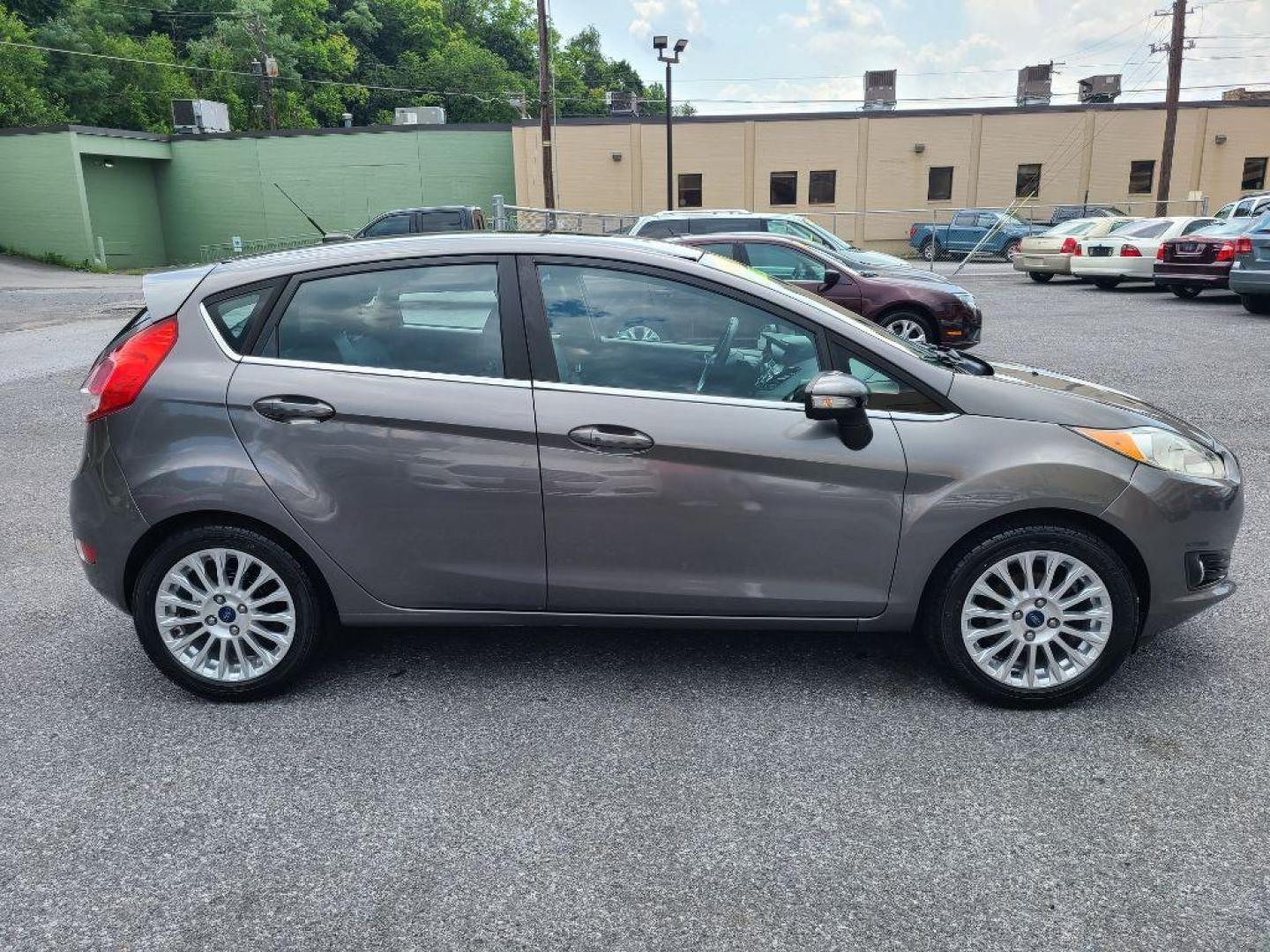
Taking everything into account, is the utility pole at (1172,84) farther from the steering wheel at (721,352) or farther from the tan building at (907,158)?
the steering wheel at (721,352)

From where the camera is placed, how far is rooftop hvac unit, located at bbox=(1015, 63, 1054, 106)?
45.8 meters

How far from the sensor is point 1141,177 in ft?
136

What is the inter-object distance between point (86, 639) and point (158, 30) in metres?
82.5

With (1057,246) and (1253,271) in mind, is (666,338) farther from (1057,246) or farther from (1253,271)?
(1057,246)

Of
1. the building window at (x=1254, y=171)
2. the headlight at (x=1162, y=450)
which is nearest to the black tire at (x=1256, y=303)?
the headlight at (x=1162, y=450)

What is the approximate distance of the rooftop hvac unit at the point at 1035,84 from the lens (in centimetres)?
4575

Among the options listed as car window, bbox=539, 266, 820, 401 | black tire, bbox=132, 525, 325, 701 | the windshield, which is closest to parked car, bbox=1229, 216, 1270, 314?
the windshield

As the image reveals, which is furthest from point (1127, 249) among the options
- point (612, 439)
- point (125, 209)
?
point (125, 209)

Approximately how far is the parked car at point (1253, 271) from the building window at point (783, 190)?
93.1 ft

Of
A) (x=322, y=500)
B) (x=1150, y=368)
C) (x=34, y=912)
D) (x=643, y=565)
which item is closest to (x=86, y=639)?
(x=322, y=500)

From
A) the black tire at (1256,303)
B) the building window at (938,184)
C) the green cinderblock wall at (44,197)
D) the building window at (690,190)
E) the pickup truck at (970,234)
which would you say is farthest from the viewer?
the building window at (690,190)

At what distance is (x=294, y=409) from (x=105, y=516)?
0.81m

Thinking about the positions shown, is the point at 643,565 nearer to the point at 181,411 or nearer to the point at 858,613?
the point at 858,613

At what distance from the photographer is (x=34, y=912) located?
8.59 feet
